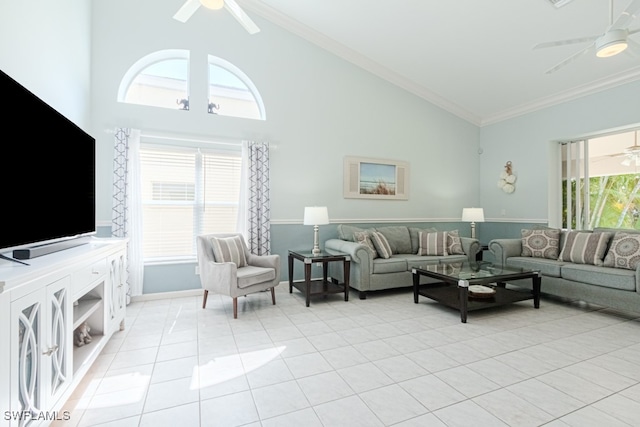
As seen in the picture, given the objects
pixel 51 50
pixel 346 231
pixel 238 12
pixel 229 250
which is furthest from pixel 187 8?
pixel 346 231

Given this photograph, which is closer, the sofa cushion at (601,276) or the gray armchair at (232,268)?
the sofa cushion at (601,276)

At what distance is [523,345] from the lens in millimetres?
2631

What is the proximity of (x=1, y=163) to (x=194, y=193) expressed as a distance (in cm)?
283

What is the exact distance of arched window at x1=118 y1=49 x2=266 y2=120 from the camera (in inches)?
157

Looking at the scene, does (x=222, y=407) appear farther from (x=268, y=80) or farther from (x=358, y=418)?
(x=268, y=80)

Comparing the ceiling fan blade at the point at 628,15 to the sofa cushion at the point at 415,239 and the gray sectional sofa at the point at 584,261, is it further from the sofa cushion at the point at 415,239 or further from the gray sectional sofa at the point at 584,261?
the sofa cushion at the point at 415,239

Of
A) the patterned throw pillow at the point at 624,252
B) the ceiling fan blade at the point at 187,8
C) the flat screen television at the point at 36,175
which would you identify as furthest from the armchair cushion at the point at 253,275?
the patterned throw pillow at the point at 624,252

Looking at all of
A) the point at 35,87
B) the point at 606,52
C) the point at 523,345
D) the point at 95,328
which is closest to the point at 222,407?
the point at 95,328

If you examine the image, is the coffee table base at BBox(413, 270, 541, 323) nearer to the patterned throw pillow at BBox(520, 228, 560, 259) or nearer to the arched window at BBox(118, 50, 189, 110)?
the patterned throw pillow at BBox(520, 228, 560, 259)

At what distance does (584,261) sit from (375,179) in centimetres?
300

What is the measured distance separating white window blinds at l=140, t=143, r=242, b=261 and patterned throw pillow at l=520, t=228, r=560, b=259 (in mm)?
4258

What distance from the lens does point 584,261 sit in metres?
3.81

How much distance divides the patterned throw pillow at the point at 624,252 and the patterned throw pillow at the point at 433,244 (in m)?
1.84

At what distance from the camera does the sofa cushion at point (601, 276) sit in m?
3.17
